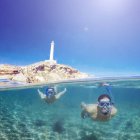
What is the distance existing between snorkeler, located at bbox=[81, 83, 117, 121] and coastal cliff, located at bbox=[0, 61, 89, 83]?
82 centimetres

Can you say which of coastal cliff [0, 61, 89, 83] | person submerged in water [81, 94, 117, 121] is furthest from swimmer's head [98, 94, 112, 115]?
coastal cliff [0, 61, 89, 83]

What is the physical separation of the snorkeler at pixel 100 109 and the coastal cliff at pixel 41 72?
32.2 inches

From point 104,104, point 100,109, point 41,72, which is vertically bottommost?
point 100,109

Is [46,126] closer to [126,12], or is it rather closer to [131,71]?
[131,71]

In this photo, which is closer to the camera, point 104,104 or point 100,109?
point 104,104

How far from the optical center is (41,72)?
694 cm

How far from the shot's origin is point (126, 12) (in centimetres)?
639

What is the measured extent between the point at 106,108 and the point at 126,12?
2.21 meters

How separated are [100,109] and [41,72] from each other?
1686 millimetres

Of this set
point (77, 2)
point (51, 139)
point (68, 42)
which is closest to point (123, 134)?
point (51, 139)

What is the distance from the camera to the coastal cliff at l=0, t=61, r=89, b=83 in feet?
22.0

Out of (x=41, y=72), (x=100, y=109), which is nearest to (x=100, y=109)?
(x=100, y=109)

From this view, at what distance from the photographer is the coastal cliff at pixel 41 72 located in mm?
6695

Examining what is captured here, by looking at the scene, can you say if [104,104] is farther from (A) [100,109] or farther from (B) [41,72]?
(B) [41,72]
